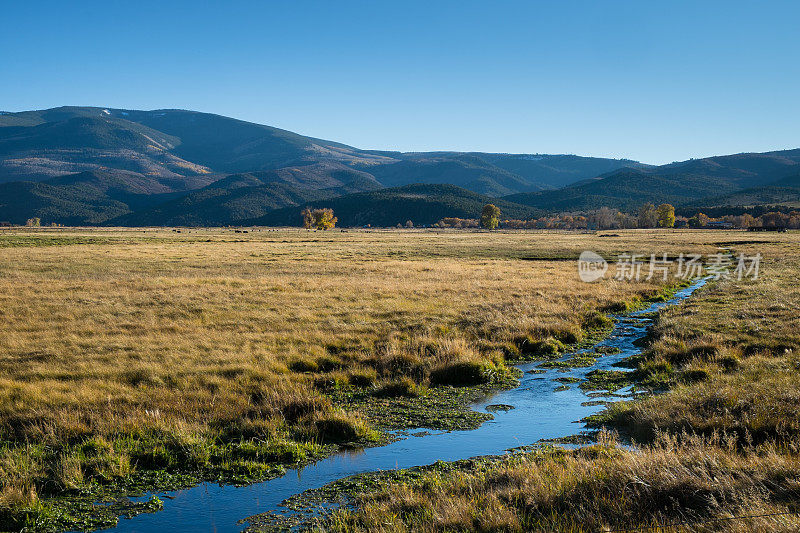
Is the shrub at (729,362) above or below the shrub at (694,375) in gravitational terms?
above

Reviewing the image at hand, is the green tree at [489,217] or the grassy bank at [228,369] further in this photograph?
the green tree at [489,217]

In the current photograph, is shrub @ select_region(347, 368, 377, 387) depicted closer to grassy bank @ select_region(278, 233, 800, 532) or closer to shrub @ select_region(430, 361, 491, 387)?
shrub @ select_region(430, 361, 491, 387)

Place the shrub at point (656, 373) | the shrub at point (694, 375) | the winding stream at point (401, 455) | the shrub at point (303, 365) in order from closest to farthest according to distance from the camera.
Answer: the winding stream at point (401, 455), the shrub at point (694, 375), the shrub at point (656, 373), the shrub at point (303, 365)

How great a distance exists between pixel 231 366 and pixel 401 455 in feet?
21.2

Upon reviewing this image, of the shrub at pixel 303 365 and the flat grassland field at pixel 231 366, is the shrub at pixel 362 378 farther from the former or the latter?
the shrub at pixel 303 365

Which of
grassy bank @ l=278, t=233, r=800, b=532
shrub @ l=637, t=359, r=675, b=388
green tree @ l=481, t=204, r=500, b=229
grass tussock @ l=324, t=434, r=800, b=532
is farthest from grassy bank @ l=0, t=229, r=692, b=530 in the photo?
green tree @ l=481, t=204, r=500, b=229

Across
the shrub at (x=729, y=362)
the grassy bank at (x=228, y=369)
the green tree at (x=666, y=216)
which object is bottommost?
the grassy bank at (x=228, y=369)

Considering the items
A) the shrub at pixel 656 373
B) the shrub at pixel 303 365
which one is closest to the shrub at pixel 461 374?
the shrub at pixel 303 365

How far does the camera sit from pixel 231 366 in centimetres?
1409

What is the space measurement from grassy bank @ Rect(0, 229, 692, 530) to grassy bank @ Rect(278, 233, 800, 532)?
2721 millimetres

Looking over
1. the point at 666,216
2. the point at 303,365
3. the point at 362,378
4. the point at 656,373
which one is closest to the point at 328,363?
the point at 303,365

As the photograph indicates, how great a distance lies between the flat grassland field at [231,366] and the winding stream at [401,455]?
0.44 meters

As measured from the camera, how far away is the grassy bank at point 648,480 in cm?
598

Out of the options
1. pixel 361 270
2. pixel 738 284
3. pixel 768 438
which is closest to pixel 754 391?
pixel 768 438
